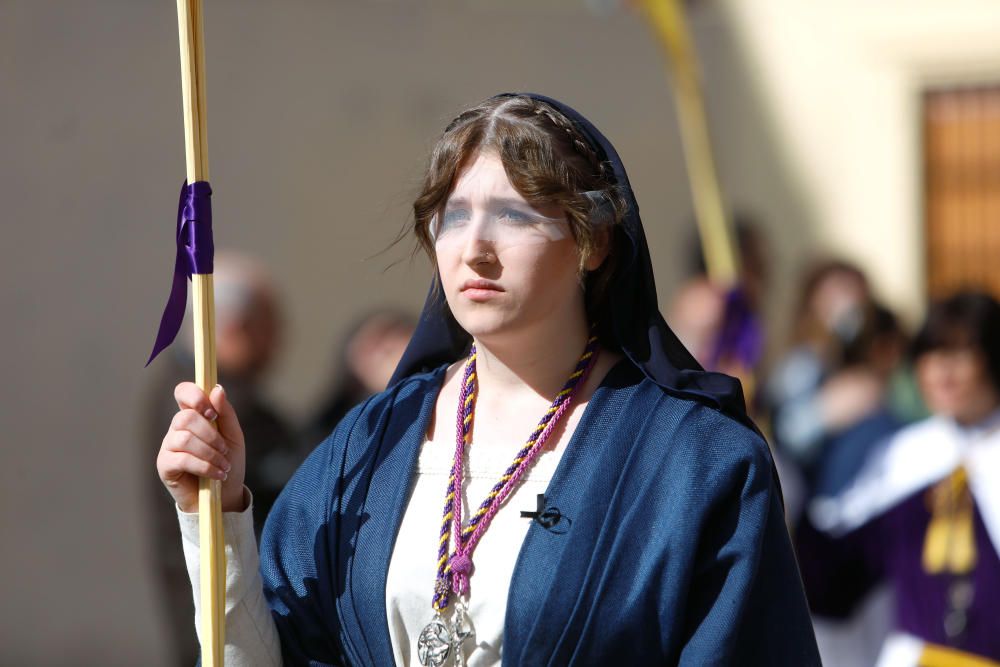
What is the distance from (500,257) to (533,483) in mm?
367

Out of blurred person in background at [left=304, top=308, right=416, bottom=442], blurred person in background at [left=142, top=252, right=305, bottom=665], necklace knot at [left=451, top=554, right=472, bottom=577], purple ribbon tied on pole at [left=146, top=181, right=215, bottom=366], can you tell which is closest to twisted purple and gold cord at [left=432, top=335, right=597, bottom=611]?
necklace knot at [left=451, top=554, right=472, bottom=577]

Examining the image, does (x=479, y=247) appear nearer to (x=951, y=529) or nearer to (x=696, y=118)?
(x=951, y=529)

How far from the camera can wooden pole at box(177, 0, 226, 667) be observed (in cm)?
241

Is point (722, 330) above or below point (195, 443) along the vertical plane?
below

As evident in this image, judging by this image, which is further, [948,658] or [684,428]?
[948,658]

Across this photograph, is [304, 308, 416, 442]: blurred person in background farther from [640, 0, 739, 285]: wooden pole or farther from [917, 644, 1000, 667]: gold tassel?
[917, 644, 1000, 667]: gold tassel

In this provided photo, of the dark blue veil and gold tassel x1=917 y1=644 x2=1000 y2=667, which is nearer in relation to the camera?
the dark blue veil

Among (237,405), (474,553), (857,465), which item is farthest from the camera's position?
(857,465)

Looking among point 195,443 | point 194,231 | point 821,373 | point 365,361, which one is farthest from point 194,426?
point 821,373

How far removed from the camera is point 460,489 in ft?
8.31

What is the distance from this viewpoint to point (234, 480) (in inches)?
97.8

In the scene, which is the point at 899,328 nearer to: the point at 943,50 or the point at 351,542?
the point at 943,50

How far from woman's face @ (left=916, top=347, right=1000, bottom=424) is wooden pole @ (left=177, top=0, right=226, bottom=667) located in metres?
3.05

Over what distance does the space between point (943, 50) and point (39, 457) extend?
18.5 feet
